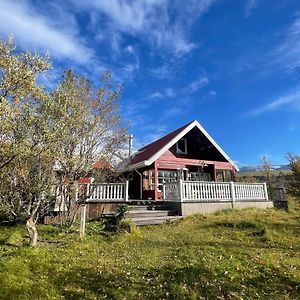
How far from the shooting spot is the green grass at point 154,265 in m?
6.90

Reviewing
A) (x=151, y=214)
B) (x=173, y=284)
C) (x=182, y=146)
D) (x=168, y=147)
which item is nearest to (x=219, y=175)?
(x=182, y=146)

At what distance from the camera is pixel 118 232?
1327 centimetres

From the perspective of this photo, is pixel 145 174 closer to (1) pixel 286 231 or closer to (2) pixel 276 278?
(1) pixel 286 231

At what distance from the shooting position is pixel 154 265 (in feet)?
28.7

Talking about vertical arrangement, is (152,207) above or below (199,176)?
below

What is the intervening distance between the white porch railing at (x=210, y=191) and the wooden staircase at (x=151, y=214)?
2.96ft

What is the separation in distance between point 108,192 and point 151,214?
9.27ft

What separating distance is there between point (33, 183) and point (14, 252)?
226cm

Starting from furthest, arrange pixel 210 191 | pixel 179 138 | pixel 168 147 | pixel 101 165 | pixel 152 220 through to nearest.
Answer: pixel 179 138 → pixel 168 147 → pixel 210 191 → pixel 101 165 → pixel 152 220

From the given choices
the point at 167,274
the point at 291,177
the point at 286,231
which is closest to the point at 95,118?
the point at 167,274

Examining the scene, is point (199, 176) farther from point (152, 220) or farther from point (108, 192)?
point (152, 220)

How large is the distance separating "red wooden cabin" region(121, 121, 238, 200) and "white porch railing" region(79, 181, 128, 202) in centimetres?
451

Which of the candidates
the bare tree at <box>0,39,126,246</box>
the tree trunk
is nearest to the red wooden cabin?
the bare tree at <box>0,39,126,246</box>

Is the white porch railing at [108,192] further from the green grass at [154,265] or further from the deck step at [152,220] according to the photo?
the green grass at [154,265]
